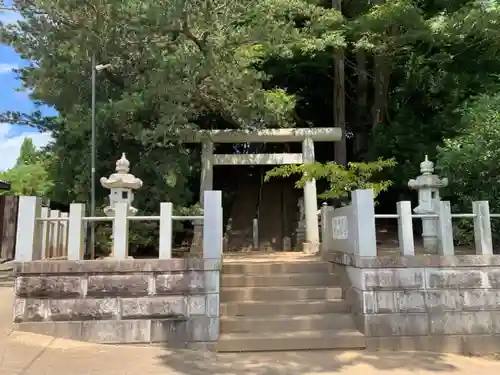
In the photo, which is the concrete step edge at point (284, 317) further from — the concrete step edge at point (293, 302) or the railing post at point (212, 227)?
the railing post at point (212, 227)

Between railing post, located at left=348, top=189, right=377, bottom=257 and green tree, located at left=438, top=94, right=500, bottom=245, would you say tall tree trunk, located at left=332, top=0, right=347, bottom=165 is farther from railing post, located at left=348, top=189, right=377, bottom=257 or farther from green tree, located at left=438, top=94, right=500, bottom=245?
railing post, located at left=348, top=189, right=377, bottom=257

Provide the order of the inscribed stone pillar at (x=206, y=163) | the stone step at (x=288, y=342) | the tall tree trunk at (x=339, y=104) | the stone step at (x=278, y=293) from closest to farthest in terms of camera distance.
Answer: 1. the stone step at (x=288, y=342)
2. the stone step at (x=278, y=293)
3. the inscribed stone pillar at (x=206, y=163)
4. the tall tree trunk at (x=339, y=104)

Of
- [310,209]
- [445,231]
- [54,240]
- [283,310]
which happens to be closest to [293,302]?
[283,310]

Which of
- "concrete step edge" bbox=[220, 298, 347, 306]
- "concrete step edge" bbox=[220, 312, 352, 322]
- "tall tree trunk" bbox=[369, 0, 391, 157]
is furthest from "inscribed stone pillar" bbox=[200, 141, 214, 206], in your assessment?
"concrete step edge" bbox=[220, 312, 352, 322]

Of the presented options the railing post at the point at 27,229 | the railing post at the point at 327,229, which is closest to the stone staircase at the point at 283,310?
the railing post at the point at 327,229

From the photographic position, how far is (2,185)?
12273 millimetres

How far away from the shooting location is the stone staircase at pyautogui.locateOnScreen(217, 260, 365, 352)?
5.98 metres

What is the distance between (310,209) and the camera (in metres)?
12.6

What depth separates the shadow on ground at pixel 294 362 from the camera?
17.1 feet

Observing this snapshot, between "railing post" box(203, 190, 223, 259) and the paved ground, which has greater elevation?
"railing post" box(203, 190, 223, 259)

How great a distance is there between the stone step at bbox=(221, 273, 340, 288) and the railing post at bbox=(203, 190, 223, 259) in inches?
42.7

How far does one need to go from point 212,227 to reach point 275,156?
7166 mm

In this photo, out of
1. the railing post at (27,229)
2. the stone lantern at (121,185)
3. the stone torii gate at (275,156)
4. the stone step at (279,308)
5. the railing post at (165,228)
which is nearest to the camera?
the railing post at (27,229)

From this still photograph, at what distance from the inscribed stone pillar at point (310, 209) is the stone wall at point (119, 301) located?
21.0 feet
